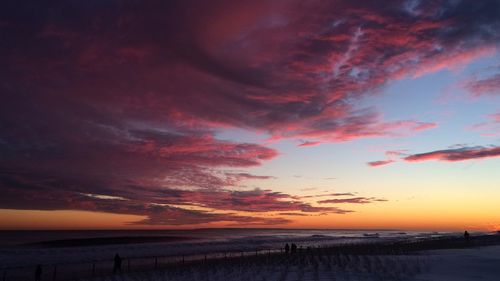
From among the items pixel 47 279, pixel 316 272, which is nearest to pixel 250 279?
pixel 316 272

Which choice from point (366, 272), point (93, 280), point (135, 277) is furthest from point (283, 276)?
point (93, 280)

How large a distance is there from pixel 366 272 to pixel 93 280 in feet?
70.0

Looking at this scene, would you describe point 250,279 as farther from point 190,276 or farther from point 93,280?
point 93,280

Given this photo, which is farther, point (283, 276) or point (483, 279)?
point (283, 276)

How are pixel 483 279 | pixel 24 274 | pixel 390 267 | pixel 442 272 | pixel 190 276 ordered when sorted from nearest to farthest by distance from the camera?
pixel 483 279 < pixel 442 272 < pixel 390 267 < pixel 190 276 < pixel 24 274

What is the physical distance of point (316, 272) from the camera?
28875 millimetres

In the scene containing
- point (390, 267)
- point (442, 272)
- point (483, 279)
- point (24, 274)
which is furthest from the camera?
point (24, 274)

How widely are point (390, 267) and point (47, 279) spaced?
1145 inches

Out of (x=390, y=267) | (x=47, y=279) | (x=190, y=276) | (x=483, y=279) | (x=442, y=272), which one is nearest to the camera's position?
(x=483, y=279)

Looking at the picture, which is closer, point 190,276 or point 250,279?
point 250,279

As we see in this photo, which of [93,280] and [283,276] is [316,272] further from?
[93,280]

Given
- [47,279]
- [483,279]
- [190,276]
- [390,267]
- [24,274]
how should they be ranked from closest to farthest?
[483,279], [390,267], [190,276], [47,279], [24,274]

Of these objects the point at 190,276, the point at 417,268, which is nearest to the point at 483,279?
the point at 417,268

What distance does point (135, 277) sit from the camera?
33.8 metres
